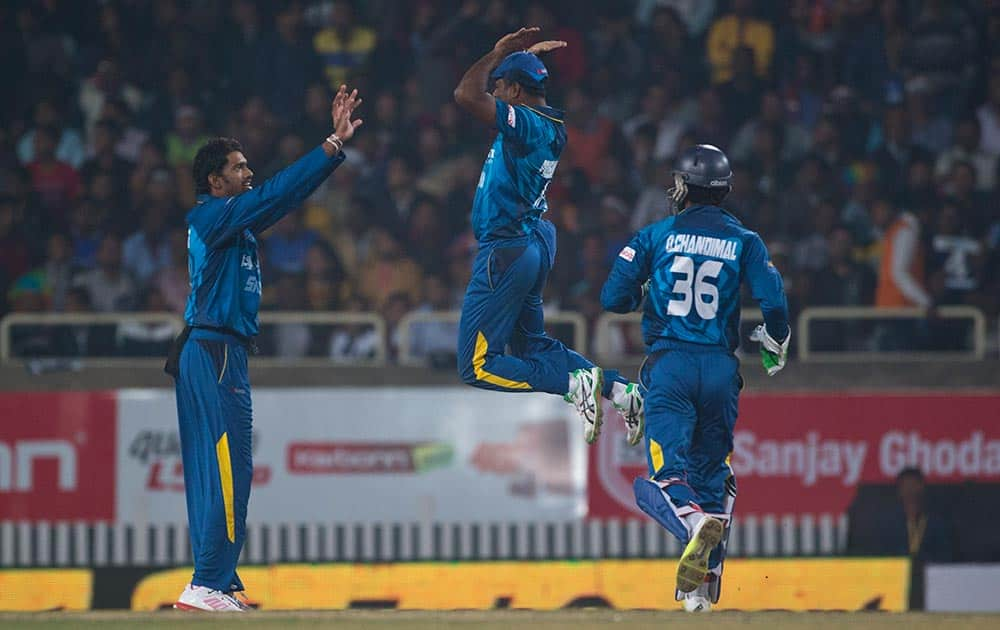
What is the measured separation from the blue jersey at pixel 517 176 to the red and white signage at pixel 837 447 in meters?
4.26

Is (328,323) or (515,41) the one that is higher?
(515,41)

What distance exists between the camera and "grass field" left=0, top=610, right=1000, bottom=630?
8.51 meters

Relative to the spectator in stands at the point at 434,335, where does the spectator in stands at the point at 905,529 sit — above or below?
below

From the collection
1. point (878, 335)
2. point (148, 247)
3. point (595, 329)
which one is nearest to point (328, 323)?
point (595, 329)

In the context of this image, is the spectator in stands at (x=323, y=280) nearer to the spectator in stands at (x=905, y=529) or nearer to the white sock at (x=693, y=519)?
the spectator in stands at (x=905, y=529)

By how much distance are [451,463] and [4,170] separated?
5701 mm

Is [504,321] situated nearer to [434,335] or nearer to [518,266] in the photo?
[518,266]

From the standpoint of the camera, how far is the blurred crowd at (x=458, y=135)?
52.0 feet

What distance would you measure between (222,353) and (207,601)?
1.26 meters

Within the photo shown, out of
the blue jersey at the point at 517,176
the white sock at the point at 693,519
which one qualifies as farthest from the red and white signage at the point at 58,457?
the white sock at the point at 693,519

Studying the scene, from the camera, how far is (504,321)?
32.6ft

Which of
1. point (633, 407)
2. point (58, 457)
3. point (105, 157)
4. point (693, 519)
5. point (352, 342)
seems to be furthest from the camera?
point (105, 157)

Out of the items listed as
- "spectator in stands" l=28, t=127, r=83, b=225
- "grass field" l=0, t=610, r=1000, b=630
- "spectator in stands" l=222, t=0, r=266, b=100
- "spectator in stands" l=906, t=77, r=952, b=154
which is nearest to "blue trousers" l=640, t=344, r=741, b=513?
"grass field" l=0, t=610, r=1000, b=630

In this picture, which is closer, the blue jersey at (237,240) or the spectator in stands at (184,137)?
the blue jersey at (237,240)
